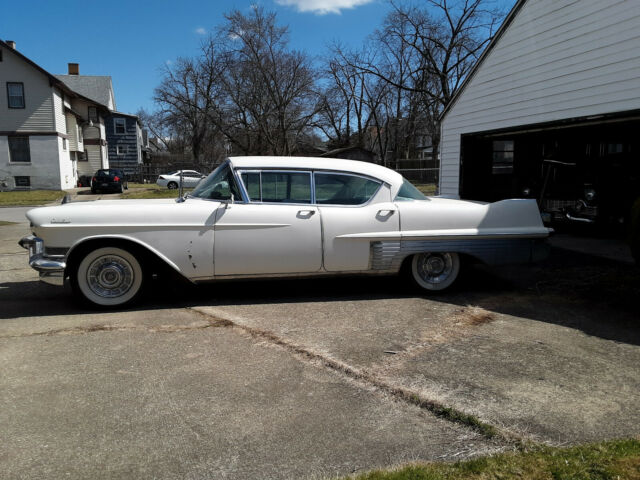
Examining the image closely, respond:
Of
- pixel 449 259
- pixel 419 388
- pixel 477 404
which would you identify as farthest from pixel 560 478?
pixel 449 259

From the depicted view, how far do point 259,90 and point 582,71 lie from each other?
2773cm

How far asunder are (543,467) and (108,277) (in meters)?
4.25

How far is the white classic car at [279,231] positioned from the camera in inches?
198

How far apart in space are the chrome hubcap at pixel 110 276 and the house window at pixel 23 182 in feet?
96.8

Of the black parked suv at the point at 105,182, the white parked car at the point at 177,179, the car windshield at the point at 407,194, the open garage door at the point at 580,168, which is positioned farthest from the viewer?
the white parked car at the point at 177,179

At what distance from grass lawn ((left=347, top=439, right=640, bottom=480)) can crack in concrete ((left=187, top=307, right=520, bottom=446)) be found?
195mm

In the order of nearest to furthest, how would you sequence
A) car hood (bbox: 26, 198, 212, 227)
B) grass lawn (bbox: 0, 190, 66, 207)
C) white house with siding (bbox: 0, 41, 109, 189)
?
1. car hood (bbox: 26, 198, 212, 227)
2. grass lawn (bbox: 0, 190, 66, 207)
3. white house with siding (bbox: 0, 41, 109, 189)

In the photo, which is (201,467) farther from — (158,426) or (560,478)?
(560,478)

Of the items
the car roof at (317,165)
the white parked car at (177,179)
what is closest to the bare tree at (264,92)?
the white parked car at (177,179)

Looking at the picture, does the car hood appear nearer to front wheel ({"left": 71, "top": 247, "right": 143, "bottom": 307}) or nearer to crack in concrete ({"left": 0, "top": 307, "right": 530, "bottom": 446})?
front wheel ({"left": 71, "top": 247, "right": 143, "bottom": 307})

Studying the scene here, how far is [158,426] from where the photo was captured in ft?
9.56

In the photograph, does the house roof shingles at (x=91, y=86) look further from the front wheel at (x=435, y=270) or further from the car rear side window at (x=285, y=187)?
the front wheel at (x=435, y=270)

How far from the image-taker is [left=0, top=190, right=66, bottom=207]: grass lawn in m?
22.7

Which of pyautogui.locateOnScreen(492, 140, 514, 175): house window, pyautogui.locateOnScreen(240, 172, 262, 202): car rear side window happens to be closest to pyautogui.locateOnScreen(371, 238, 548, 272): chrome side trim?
pyautogui.locateOnScreen(240, 172, 262, 202): car rear side window
